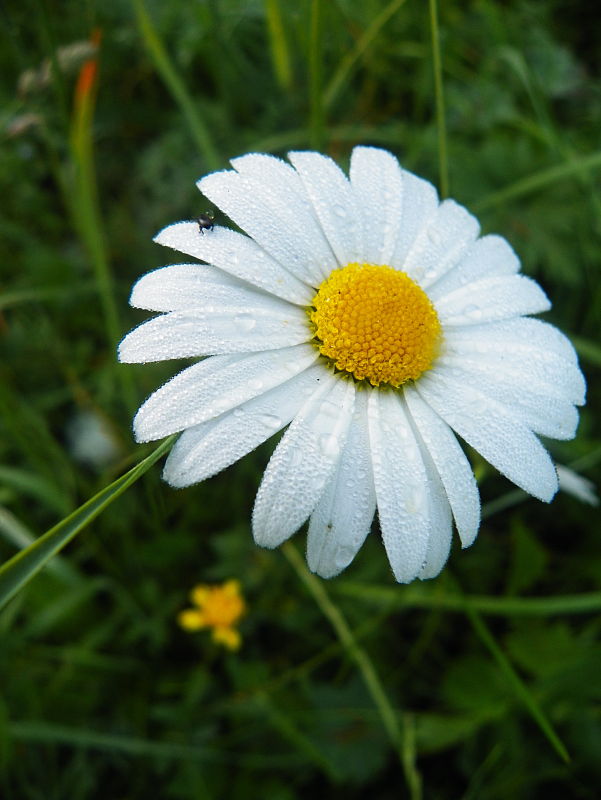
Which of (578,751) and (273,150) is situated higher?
(273,150)

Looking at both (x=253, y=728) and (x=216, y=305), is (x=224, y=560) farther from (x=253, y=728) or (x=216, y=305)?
(x=216, y=305)

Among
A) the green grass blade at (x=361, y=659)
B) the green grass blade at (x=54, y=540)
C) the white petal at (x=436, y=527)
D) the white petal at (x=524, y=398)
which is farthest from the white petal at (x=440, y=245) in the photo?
the green grass blade at (x=361, y=659)

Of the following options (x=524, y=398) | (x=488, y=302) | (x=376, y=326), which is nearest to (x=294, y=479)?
(x=376, y=326)

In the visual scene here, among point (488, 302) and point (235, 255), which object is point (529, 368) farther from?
point (235, 255)

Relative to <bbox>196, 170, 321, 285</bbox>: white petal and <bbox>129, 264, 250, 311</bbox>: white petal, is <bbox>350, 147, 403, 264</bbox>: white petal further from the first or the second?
<bbox>129, 264, 250, 311</bbox>: white petal

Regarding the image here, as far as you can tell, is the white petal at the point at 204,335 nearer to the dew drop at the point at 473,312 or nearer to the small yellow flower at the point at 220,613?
the dew drop at the point at 473,312

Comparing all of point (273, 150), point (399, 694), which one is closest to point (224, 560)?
point (399, 694)

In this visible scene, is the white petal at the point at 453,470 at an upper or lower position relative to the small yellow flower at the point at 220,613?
upper
